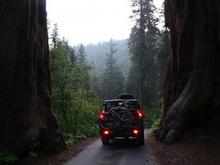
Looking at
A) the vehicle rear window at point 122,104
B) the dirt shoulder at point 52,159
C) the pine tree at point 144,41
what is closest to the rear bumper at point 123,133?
the vehicle rear window at point 122,104

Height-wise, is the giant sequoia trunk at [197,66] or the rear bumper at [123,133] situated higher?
the giant sequoia trunk at [197,66]

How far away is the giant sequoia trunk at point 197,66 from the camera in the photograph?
Result: 18.5m

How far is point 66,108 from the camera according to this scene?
28297 mm

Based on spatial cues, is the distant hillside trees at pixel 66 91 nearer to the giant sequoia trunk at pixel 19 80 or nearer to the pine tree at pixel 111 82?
the giant sequoia trunk at pixel 19 80

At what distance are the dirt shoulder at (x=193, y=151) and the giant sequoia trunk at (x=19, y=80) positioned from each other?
4.86 m

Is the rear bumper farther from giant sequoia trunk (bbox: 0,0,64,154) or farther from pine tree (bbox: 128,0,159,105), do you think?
pine tree (bbox: 128,0,159,105)

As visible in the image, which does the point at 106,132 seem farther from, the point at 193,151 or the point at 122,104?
the point at 193,151

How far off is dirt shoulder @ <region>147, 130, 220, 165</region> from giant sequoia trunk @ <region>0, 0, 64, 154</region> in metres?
4.86

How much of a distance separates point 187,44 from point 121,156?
21.6 feet

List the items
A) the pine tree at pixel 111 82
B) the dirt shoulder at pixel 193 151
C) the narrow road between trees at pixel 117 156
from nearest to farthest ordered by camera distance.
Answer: the dirt shoulder at pixel 193 151, the narrow road between trees at pixel 117 156, the pine tree at pixel 111 82

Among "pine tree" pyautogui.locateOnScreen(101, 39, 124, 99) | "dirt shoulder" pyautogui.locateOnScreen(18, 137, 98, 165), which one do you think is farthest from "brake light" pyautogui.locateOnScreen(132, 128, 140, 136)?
"pine tree" pyautogui.locateOnScreen(101, 39, 124, 99)

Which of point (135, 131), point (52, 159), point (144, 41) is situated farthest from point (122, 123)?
point (144, 41)

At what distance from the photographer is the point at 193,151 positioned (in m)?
15.9

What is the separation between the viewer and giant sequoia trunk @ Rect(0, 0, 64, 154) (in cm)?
1565
